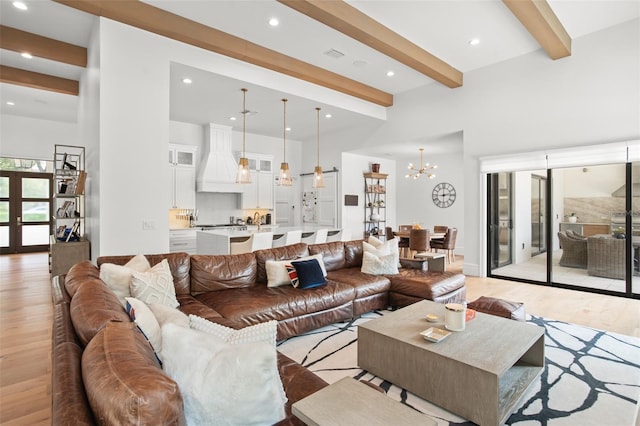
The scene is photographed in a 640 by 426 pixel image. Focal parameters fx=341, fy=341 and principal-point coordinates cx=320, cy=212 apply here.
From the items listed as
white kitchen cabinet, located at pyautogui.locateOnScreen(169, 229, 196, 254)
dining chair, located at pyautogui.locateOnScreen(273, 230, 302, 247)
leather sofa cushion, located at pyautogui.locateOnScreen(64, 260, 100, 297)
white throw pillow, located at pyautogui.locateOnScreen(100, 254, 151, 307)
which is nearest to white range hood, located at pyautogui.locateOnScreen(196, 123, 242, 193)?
white kitchen cabinet, located at pyautogui.locateOnScreen(169, 229, 196, 254)

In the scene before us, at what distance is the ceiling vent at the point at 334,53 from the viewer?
505 centimetres

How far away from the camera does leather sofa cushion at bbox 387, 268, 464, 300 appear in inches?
146

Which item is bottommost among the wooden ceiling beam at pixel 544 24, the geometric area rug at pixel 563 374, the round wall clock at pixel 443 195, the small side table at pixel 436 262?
the geometric area rug at pixel 563 374

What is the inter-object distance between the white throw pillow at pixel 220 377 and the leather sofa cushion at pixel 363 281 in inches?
104

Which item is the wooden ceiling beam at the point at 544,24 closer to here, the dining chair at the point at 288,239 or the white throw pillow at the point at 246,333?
the dining chair at the point at 288,239

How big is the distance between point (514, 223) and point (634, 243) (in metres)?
1.66

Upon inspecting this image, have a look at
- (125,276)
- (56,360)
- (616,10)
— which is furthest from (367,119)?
(56,360)

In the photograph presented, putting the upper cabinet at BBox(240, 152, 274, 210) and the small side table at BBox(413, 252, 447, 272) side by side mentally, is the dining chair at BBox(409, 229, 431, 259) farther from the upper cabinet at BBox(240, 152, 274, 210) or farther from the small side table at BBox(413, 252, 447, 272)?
the upper cabinet at BBox(240, 152, 274, 210)

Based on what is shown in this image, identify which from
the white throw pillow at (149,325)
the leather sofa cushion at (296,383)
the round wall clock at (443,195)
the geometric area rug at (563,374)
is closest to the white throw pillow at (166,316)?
the white throw pillow at (149,325)

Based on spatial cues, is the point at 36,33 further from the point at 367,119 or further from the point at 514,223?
the point at 514,223

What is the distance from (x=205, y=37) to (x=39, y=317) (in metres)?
3.88

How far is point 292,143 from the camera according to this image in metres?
9.60

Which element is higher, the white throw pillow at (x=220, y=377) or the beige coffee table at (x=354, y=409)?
the white throw pillow at (x=220, y=377)

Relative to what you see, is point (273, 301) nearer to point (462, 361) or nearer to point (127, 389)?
point (462, 361)
